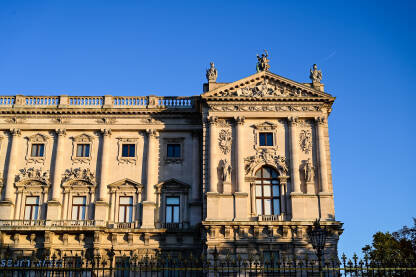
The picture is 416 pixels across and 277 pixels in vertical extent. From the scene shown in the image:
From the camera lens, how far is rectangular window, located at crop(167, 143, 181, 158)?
44.9 metres

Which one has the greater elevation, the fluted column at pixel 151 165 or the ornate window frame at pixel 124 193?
the fluted column at pixel 151 165

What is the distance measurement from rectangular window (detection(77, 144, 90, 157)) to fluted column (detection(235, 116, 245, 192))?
1183cm

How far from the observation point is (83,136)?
45188 millimetres

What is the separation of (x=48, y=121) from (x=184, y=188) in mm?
12168

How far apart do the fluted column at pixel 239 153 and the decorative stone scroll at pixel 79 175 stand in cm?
1120

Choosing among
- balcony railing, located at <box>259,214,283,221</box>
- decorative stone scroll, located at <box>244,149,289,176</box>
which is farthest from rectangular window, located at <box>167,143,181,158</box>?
balcony railing, located at <box>259,214,283,221</box>

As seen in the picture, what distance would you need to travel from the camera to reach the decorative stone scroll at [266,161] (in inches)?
1645

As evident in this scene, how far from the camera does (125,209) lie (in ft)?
142

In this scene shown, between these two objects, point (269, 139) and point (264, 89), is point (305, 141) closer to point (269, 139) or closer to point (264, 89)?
point (269, 139)

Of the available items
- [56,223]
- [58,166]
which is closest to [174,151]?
[58,166]

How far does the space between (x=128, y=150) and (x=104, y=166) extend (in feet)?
7.61

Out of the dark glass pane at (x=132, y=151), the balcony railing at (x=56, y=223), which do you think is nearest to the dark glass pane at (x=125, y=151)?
the dark glass pane at (x=132, y=151)

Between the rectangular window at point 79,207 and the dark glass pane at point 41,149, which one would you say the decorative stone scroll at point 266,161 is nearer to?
the rectangular window at point 79,207

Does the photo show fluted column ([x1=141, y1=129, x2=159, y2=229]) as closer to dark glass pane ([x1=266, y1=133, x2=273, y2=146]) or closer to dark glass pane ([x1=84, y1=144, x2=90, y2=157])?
dark glass pane ([x1=84, y1=144, x2=90, y2=157])
